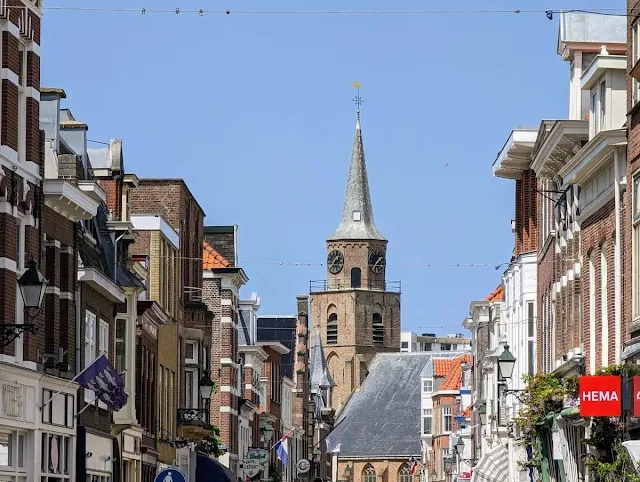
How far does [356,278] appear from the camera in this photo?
181875 millimetres

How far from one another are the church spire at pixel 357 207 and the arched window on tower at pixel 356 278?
343 cm

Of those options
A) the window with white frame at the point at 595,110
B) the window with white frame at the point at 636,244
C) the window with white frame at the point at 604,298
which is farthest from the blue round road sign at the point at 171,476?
the window with white frame at the point at 595,110

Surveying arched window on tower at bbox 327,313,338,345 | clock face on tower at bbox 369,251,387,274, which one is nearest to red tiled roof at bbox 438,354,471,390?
arched window on tower at bbox 327,313,338,345

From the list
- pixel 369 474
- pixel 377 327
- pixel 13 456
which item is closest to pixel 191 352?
pixel 13 456

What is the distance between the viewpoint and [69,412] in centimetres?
2767

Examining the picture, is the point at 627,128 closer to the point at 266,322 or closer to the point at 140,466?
the point at 140,466

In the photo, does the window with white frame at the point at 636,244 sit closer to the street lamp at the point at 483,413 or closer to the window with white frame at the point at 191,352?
the window with white frame at the point at 191,352

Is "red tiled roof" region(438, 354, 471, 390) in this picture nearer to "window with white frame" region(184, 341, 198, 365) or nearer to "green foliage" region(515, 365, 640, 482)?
"window with white frame" region(184, 341, 198, 365)

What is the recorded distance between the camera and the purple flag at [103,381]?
2673 centimetres

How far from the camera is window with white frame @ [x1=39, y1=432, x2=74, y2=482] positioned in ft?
84.4

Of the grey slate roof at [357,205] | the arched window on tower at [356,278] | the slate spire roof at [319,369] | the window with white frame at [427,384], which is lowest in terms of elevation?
the window with white frame at [427,384]

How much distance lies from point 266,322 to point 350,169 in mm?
83077

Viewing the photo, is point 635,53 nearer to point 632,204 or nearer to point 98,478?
point 632,204

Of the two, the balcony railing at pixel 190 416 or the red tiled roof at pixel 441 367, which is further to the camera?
the red tiled roof at pixel 441 367
